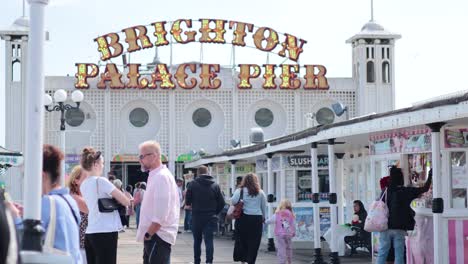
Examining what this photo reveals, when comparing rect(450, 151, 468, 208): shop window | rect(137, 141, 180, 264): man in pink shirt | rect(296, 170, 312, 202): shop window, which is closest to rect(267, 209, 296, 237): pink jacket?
rect(450, 151, 468, 208): shop window

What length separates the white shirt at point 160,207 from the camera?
912 centimetres

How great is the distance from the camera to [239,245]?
15977 millimetres

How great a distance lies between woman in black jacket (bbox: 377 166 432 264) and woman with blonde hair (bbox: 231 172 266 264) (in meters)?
2.85

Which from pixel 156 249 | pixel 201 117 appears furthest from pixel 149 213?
pixel 201 117

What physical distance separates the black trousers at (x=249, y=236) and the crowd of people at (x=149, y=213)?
2 centimetres

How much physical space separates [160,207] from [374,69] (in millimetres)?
49804

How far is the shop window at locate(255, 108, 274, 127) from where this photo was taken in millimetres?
58531

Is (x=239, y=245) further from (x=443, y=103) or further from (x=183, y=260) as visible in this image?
(x=443, y=103)

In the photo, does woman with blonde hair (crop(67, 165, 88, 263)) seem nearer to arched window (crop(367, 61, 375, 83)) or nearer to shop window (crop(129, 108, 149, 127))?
shop window (crop(129, 108, 149, 127))

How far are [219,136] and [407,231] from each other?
44.1 metres

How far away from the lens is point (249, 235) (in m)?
15.8

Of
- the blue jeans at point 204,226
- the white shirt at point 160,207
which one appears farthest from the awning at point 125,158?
the white shirt at point 160,207

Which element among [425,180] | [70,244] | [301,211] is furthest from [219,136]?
[70,244]

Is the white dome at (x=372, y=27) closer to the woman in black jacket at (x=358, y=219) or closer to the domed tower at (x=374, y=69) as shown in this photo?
the domed tower at (x=374, y=69)
